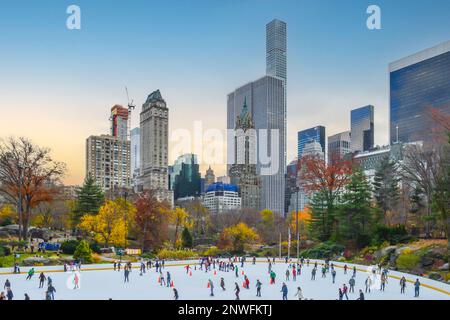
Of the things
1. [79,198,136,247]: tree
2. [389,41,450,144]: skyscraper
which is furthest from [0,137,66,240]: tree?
[389,41,450,144]: skyscraper

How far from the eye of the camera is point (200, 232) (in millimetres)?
88438

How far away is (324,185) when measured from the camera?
5925 centimetres

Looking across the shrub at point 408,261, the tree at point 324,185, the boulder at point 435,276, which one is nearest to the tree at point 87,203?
the tree at point 324,185

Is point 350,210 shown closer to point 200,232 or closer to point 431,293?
point 431,293

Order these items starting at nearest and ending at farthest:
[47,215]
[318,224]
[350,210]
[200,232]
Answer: [350,210]
[318,224]
[47,215]
[200,232]

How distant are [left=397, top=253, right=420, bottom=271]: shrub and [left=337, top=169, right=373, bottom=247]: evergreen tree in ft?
36.9

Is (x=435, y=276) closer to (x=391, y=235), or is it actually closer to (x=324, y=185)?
(x=391, y=235)

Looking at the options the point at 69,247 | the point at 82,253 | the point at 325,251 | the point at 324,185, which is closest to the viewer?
the point at 82,253

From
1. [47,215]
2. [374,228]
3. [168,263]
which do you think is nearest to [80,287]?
[168,263]

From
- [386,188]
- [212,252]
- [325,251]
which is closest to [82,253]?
[212,252]

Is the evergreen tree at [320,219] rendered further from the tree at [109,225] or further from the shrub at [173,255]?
the tree at [109,225]

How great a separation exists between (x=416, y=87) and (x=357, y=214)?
135m

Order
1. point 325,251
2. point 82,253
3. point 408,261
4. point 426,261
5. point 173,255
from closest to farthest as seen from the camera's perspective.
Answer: point 426,261
point 408,261
point 82,253
point 325,251
point 173,255
